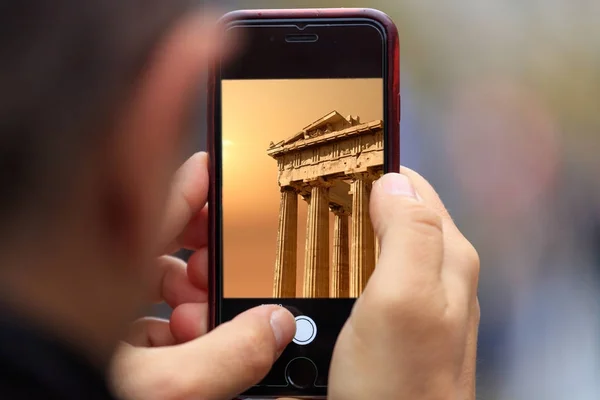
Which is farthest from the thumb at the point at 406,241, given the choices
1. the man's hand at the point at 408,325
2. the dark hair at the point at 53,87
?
the dark hair at the point at 53,87

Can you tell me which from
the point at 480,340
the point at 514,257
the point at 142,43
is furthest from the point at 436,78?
the point at 142,43

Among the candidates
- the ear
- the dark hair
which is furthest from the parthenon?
the dark hair

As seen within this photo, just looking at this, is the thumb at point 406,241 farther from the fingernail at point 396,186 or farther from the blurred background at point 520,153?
the blurred background at point 520,153

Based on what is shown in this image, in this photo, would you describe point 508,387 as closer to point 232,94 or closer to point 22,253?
point 232,94

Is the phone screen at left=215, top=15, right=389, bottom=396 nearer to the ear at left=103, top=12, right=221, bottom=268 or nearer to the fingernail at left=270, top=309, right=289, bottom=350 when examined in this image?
the fingernail at left=270, top=309, right=289, bottom=350

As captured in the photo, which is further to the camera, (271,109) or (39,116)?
(271,109)

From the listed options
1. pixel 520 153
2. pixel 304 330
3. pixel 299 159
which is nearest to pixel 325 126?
pixel 299 159

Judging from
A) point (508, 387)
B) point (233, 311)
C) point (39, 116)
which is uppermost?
point (39, 116)
